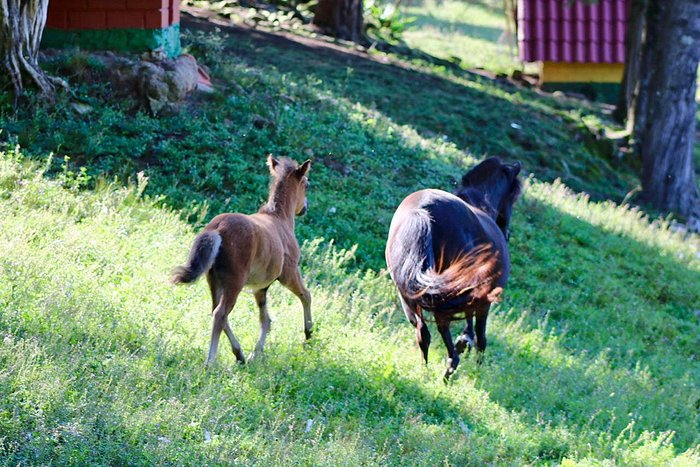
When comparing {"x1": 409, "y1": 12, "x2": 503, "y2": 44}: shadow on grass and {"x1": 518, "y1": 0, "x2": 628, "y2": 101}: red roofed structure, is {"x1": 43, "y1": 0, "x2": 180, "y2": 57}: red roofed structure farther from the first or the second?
{"x1": 409, "y1": 12, "x2": 503, "y2": 44}: shadow on grass

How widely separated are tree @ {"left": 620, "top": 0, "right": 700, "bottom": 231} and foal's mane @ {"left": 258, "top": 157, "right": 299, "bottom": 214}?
1200 centimetres

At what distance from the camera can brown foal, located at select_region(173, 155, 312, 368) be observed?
7355 mm

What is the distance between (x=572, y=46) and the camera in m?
29.0

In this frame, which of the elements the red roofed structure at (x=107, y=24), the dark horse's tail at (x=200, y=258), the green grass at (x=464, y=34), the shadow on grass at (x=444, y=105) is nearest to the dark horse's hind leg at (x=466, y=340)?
the dark horse's tail at (x=200, y=258)

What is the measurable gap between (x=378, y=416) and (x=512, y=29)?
32.8m

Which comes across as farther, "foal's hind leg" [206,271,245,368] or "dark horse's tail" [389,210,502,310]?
"dark horse's tail" [389,210,502,310]

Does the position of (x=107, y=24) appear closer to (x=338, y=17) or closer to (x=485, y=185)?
(x=485, y=185)

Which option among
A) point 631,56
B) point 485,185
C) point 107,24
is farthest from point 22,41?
point 631,56

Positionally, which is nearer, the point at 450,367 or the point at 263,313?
the point at 263,313

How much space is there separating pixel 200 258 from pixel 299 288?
5.83ft

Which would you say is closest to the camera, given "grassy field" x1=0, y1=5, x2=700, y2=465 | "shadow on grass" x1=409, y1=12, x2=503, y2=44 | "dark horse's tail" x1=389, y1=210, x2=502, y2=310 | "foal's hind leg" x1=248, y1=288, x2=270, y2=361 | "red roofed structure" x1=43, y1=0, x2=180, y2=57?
"grassy field" x1=0, y1=5, x2=700, y2=465

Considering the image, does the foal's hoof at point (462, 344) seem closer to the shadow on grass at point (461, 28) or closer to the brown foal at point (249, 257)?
the brown foal at point (249, 257)

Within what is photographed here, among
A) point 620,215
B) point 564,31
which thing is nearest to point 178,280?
point 620,215

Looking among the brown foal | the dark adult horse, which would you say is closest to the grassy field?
the brown foal
